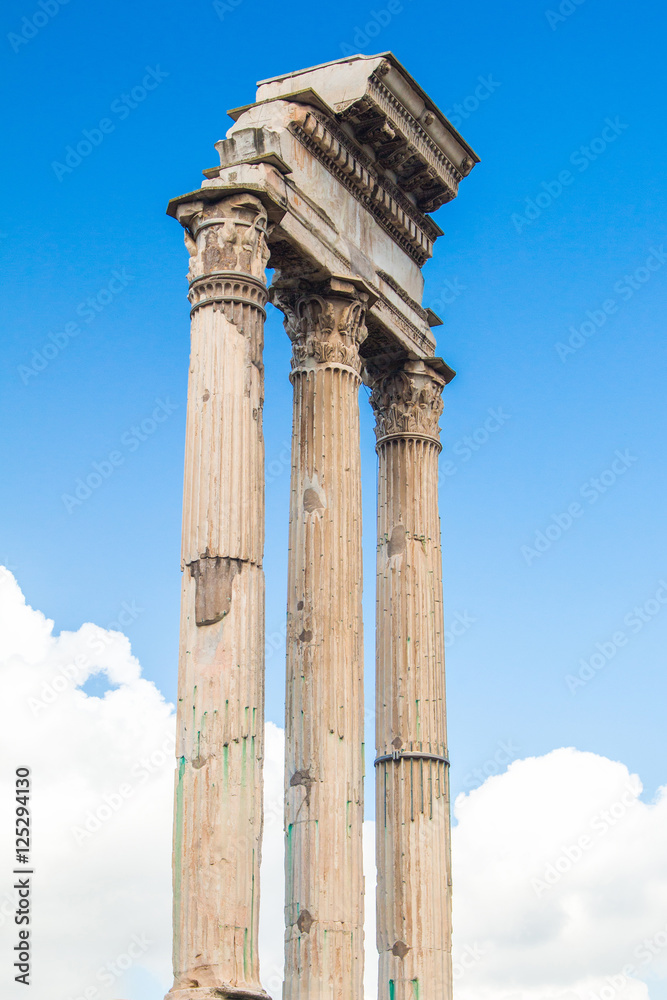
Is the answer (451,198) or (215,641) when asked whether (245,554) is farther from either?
(451,198)

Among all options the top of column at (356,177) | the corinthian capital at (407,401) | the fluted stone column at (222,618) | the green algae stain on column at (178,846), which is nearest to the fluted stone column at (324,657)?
the top of column at (356,177)

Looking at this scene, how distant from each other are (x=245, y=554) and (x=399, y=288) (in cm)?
854

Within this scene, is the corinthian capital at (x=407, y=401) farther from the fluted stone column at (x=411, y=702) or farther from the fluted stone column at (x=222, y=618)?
the fluted stone column at (x=222, y=618)

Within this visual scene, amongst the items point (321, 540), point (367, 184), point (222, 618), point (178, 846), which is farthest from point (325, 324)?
point (178, 846)

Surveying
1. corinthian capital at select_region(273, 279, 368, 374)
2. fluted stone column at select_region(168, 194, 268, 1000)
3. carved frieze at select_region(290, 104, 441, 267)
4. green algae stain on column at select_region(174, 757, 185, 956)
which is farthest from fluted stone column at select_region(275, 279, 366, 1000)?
green algae stain on column at select_region(174, 757, 185, 956)

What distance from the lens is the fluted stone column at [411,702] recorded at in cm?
2472

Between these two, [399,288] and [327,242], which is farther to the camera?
[399,288]

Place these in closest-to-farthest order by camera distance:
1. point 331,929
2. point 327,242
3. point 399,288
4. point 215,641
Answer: point 215,641
point 331,929
point 327,242
point 399,288

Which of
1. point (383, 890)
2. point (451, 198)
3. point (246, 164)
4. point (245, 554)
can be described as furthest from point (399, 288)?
point (383, 890)

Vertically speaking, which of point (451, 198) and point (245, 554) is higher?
point (451, 198)

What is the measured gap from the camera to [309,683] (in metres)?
22.9

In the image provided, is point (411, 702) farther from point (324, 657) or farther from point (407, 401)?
point (407, 401)

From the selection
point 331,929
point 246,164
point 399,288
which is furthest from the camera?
point 399,288

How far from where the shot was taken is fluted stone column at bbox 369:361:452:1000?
2472 centimetres
